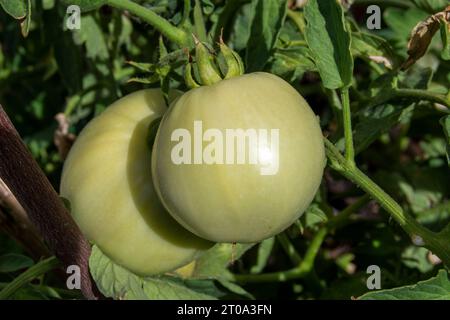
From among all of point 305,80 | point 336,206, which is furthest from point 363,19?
point 336,206

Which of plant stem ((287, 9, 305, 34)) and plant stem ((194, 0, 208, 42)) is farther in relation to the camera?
plant stem ((287, 9, 305, 34))

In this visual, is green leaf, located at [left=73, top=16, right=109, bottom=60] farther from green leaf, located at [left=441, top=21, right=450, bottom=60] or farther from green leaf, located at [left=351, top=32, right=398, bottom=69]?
green leaf, located at [left=441, top=21, right=450, bottom=60]

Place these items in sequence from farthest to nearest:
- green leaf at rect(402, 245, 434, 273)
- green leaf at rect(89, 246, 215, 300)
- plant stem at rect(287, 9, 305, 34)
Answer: green leaf at rect(402, 245, 434, 273)
plant stem at rect(287, 9, 305, 34)
green leaf at rect(89, 246, 215, 300)

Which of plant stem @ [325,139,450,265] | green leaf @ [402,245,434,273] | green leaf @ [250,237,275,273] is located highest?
plant stem @ [325,139,450,265]

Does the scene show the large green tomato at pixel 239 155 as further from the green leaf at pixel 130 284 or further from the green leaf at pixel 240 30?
the green leaf at pixel 240 30

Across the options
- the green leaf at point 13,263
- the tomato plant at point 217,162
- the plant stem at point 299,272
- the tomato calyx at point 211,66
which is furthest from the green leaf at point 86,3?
the plant stem at point 299,272

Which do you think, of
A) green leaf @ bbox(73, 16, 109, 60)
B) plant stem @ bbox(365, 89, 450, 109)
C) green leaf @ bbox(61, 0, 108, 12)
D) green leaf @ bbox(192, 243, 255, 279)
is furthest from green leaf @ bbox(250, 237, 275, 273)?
green leaf @ bbox(61, 0, 108, 12)
